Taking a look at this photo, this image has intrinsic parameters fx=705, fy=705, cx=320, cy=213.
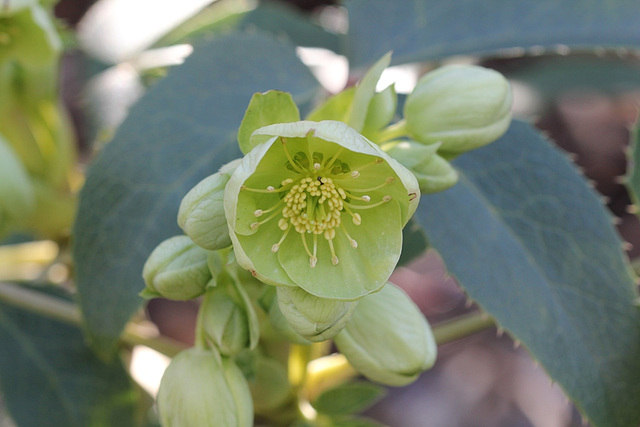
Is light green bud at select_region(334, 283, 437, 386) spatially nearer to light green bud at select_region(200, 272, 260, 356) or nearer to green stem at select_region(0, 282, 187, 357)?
light green bud at select_region(200, 272, 260, 356)

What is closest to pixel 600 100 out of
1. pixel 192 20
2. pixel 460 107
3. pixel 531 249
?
pixel 192 20

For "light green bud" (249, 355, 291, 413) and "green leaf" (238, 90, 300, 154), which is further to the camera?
"light green bud" (249, 355, 291, 413)

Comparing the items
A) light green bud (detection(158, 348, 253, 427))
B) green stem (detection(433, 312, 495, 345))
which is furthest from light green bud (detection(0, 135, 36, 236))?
green stem (detection(433, 312, 495, 345))

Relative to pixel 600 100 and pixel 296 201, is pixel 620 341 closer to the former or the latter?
pixel 296 201

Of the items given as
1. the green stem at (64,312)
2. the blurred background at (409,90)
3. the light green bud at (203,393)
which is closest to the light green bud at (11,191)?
the green stem at (64,312)

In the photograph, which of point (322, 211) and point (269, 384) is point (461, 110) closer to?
point (322, 211)

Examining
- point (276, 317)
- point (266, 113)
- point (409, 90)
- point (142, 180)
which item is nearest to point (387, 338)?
point (276, 317)

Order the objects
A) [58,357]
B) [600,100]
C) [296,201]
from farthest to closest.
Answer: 1. [600,100]
2. [58,357]
3. [296,201]
